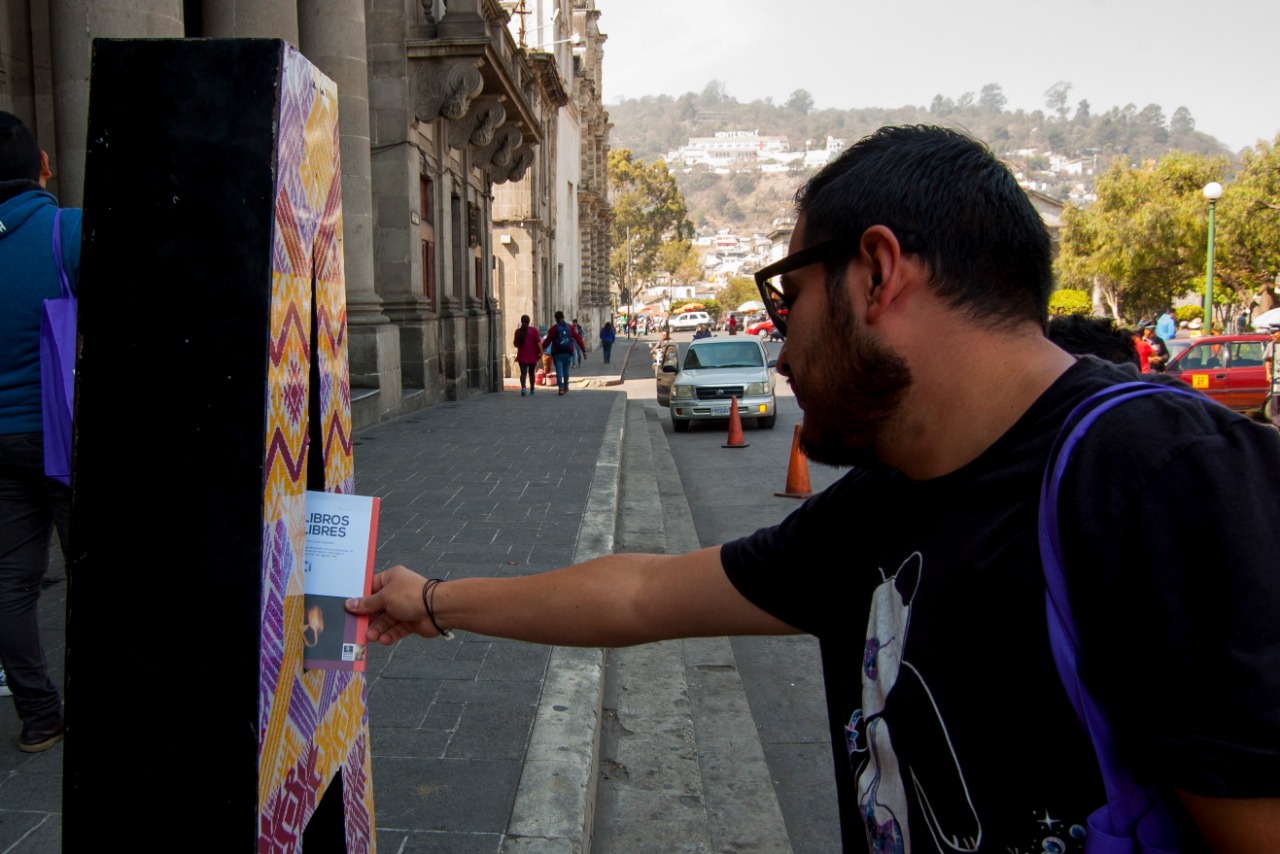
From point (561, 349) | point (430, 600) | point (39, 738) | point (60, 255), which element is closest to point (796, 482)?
point (39, 738)

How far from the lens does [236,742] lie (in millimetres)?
1464

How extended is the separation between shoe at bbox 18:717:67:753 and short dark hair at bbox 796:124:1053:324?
Result: 11.3 ft

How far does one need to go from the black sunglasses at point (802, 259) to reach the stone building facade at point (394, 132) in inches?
286

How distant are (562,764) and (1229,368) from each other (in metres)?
17.4

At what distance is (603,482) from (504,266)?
2725 centimetres

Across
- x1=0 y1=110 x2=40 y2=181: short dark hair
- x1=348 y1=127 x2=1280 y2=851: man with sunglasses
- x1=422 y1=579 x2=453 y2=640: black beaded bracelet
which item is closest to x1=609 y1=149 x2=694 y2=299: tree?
x1=0 y1=110 x2=40 y2=181: short dark hair

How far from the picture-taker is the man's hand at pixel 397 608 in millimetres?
1920

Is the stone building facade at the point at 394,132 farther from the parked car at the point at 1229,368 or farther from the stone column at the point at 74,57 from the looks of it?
the parked car at the point at 1229,368

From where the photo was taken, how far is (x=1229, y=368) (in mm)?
17766

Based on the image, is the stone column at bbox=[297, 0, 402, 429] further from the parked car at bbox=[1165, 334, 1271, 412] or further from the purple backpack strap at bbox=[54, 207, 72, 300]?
the parked car at bbox=[1165, 334, 1271, 412]

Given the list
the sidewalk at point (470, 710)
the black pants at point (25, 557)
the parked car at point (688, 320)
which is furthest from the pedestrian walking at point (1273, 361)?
the parked car at point (688, 320)

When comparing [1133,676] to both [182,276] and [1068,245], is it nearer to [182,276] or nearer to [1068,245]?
[182,276]

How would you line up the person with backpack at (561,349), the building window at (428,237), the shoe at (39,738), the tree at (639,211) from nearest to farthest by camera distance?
the shoe at (39,738) < the building window at (428,237) < the person with backpack at (561,349) < the tree at (639,211)

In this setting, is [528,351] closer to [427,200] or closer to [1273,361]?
[427,200]
